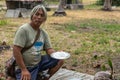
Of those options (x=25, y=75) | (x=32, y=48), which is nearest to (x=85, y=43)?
(x=32, y=48)

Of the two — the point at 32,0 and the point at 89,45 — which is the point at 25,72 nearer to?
the point at 89,45

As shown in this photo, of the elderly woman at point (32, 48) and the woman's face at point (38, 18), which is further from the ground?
the woman's face at point (38, 18)

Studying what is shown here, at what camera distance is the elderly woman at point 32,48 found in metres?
4.46

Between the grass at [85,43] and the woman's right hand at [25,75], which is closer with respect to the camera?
the woman's right hand at [25,75]

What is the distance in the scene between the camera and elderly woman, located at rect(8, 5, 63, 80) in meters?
4.46

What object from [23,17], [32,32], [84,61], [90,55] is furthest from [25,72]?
[23,17]

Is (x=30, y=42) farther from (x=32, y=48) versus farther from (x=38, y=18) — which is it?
(x=38, y=18)

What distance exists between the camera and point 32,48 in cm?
460

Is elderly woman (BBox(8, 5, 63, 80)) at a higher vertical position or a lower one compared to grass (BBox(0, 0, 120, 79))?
higher

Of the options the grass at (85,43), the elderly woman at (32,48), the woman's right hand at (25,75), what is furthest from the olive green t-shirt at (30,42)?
the grass at (85,43)

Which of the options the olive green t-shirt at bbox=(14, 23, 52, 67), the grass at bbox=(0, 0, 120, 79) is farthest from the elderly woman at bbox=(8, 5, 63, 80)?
the grass at bbox=(0, 0, 120, 79)

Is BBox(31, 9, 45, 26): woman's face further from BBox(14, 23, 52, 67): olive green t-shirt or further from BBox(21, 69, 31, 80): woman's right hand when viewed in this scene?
BBox(21, 69, 31, 80): woman's right hand

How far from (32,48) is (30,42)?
0.31 ft

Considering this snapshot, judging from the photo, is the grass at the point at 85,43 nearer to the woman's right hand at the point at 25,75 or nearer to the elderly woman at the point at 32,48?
the elderly woman at the point at 32,48
